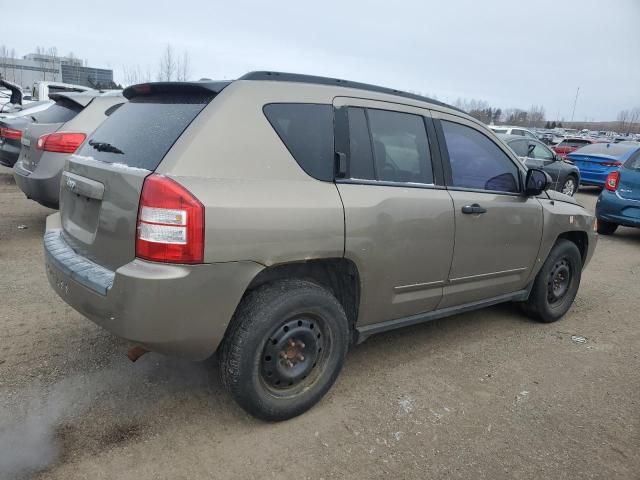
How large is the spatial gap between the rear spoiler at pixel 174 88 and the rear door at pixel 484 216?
163cm

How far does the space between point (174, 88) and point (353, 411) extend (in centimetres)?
214

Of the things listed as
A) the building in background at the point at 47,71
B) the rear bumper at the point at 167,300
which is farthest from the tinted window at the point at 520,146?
the building in background at the point at 47,71

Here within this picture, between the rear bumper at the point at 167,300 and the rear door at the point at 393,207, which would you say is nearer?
the rear bumper at the point at 167,300

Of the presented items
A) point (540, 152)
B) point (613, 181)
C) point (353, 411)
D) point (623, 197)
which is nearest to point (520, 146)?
point (540, 152)

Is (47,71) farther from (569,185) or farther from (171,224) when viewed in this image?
(171,224)

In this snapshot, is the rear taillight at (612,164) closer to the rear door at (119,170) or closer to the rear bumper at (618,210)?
the rear bumper at (618,210)

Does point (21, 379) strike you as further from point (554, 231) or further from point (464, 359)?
point (554, 231)

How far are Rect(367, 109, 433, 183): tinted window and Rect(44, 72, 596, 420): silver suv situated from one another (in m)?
0.01

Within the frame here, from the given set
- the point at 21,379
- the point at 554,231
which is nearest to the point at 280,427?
the point at 21,379

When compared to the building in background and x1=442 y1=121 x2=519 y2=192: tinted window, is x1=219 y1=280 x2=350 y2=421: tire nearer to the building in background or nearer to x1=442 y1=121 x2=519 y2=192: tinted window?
x1=442 y1=121 x2=519 y2=192: tinted window

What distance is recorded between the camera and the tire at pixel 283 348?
Result: 256 centimetres

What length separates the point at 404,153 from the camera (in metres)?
3.29

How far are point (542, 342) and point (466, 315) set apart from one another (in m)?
0.72

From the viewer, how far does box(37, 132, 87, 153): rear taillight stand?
555 centimetres
